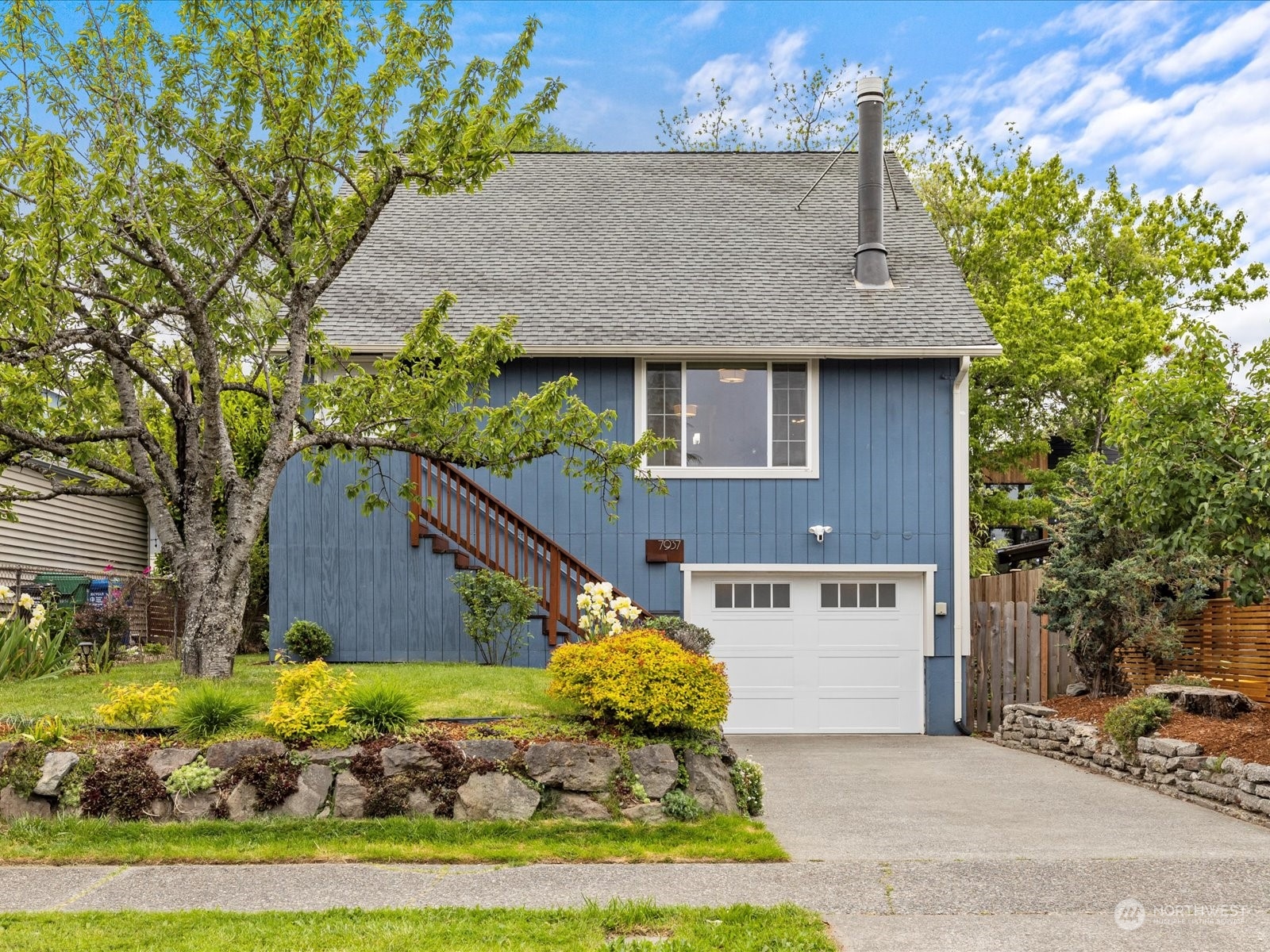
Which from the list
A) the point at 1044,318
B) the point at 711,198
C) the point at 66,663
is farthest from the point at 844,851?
the point at 1044,318

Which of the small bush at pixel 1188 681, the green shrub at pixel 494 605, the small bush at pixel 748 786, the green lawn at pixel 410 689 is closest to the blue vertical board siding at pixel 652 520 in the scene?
the green shrub at pixel 494 605

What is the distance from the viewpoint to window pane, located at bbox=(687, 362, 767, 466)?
44.3 feet

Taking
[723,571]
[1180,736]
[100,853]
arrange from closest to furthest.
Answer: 1. [100,853]
2. [1180,736]
3. [723,571]

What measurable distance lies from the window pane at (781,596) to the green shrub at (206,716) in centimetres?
726

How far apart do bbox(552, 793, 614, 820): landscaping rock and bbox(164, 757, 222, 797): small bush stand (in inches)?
84.7

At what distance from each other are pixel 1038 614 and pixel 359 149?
8.44 metres

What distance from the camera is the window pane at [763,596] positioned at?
1347cm

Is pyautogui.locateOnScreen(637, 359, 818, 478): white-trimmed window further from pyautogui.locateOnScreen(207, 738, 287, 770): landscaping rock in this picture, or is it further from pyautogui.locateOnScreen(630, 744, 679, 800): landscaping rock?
pyautogui.locateOnScreen(207, 738, 287, 770): landscaping rock

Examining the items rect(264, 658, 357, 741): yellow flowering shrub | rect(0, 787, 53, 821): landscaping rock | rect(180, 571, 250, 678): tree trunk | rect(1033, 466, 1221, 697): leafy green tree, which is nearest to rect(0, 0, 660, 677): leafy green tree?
rect(180, 571, 250, 678): tree trunk

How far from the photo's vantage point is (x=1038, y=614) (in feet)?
40.5

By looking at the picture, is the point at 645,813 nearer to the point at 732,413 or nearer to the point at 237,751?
the point at 237,751

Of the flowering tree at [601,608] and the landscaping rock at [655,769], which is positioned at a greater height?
the flowering tree at [601,608]

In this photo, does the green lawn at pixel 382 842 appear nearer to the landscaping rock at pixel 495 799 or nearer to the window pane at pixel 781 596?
the landscaping rock at pixel 495 799

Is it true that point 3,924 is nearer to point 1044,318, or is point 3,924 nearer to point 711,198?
point 711,198
